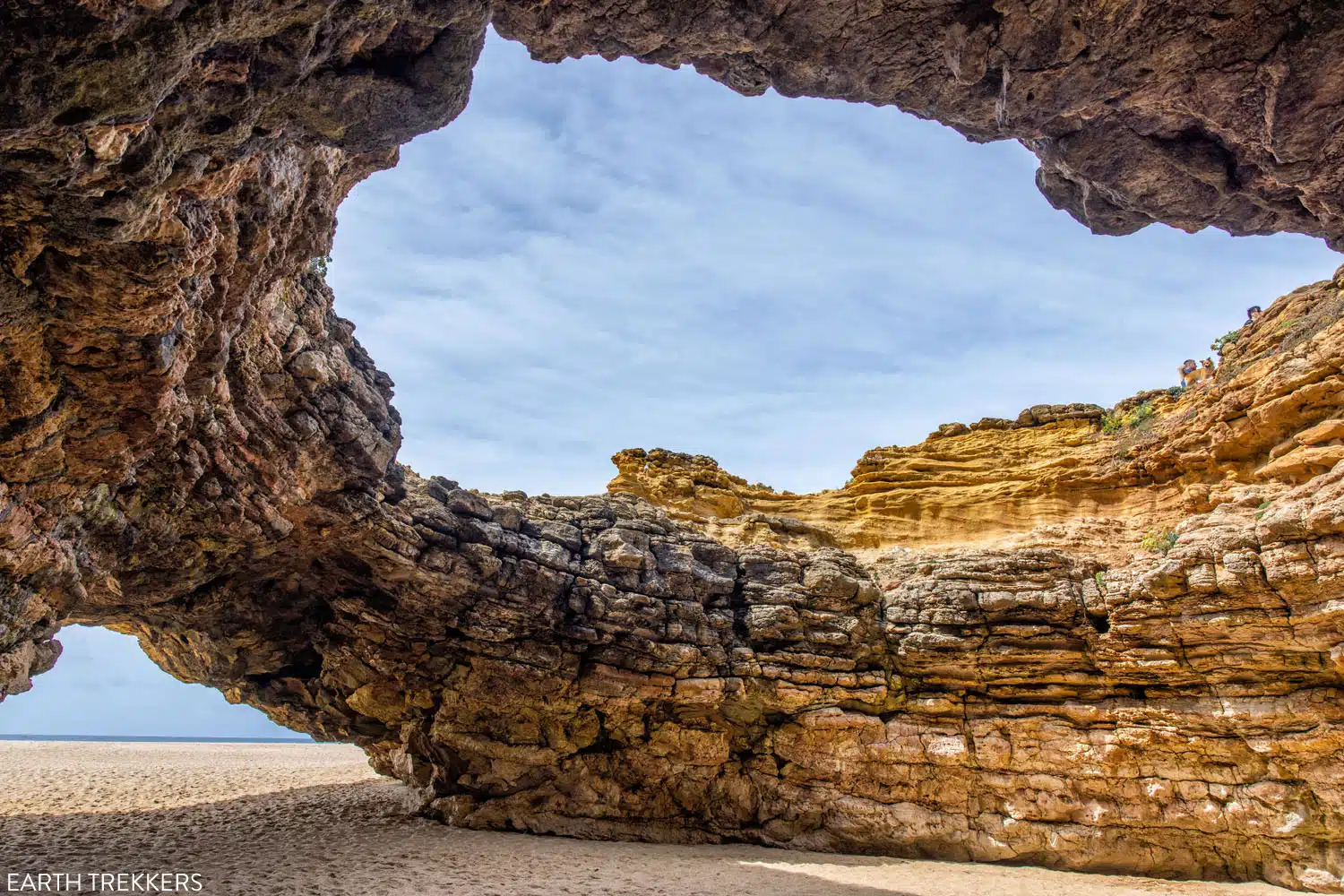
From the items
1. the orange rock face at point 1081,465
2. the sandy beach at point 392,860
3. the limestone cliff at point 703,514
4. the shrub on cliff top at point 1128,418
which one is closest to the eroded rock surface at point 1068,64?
the limestone cliff at point 703,514

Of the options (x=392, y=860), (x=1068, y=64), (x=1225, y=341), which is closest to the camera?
(x=1068, y=64)

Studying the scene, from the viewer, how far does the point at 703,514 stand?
23.7 meters

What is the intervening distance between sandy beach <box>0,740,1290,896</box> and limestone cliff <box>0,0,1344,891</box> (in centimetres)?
104

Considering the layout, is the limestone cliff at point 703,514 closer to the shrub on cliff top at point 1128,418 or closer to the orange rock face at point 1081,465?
the orange rock face at point 1081,465

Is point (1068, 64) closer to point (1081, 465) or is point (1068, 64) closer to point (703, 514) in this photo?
point (1081, 465)

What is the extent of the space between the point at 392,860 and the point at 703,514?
12.9 m

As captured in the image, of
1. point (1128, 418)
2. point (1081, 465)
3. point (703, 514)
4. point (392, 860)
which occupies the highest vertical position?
point (1128, 418)

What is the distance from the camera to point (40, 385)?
8656 millimetres

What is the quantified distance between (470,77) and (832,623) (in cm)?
1510

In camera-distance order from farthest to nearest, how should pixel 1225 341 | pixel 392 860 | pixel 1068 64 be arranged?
pixel 1225 341 < pixel 392 860 < pixel 1068 64

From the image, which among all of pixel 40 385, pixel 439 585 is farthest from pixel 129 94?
pixel 439 585

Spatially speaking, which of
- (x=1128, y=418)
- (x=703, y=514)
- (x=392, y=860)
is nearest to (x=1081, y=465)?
(x=1128, y=418)

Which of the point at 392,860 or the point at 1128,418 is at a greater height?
the point at 1128,418

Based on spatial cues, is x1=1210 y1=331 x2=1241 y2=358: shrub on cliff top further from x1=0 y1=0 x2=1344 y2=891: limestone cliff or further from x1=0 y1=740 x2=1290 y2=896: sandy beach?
x1=0 y1=740 x2=1290 y2=896: sandy beach
